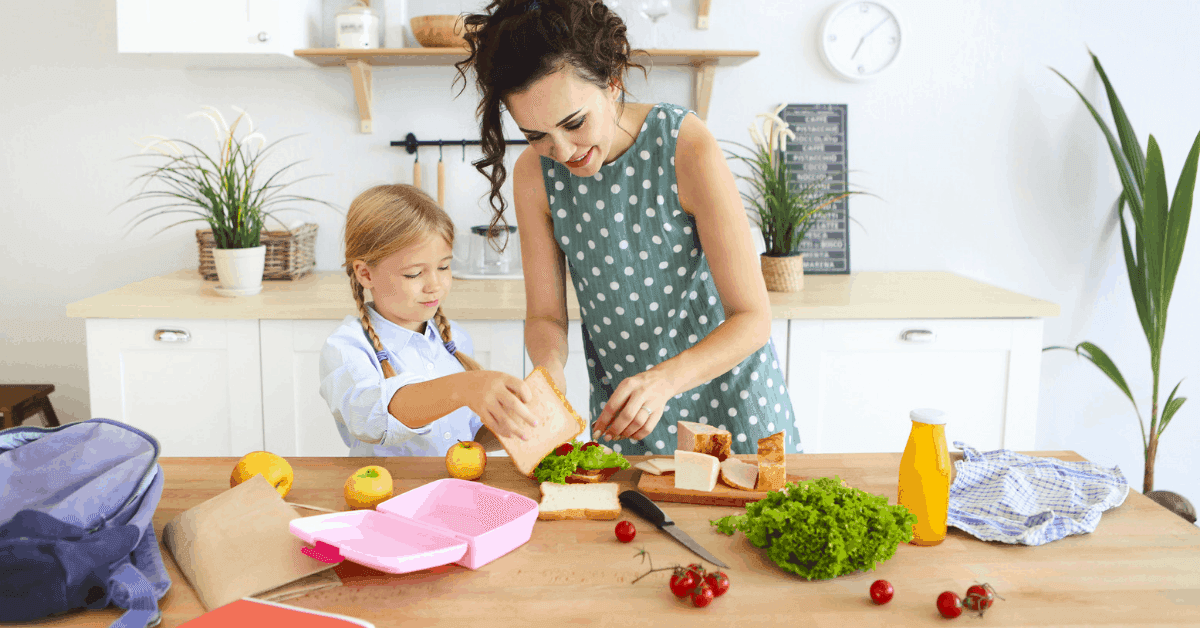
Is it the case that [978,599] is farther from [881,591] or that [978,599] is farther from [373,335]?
[373,335]

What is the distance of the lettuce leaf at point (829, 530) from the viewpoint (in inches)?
35.1

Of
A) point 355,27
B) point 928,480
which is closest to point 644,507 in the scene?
point 928,480

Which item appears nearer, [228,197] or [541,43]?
[541,43]

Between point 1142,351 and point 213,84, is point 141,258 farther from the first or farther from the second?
point 1142,351

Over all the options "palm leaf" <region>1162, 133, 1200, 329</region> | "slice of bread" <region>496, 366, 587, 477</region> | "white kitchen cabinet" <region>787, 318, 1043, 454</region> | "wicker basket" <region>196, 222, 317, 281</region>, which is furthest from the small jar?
"palm leaf" <region>1162, 133, 1200, 329</region>

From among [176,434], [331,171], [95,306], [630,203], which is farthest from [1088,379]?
[95,306]

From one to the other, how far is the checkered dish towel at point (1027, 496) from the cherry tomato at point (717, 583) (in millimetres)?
355

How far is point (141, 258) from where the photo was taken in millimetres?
2879

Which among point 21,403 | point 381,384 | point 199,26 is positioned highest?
point 199,26

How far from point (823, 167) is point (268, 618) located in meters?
2.51

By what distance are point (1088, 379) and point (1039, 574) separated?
2.51m

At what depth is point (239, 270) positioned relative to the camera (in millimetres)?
2355

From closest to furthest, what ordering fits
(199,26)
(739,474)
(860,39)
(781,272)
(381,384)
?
(739,474)
(381,384)
(199,26)
(781,272)
(860,39)

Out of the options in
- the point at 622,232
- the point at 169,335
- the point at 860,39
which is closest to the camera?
the point at 622,232
